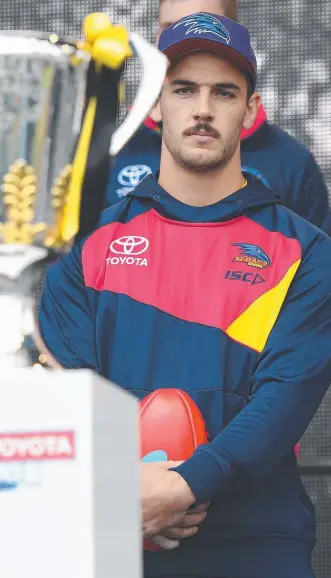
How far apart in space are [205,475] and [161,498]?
0.09m

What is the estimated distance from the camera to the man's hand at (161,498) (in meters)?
1.90

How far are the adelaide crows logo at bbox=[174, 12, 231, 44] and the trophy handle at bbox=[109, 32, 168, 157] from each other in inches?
35.8

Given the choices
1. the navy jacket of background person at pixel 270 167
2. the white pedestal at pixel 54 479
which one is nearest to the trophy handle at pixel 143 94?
the white pedestal at pixel 54 479

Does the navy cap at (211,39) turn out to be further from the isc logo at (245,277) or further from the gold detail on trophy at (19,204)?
the gold detail on trophy at (19,204)

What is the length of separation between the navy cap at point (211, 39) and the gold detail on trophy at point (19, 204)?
1075 mm

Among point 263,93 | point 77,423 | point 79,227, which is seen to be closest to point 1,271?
point 79,227

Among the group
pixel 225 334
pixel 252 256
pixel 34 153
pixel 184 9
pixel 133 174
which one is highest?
pixel 184 9

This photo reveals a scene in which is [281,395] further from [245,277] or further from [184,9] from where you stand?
[184,9]

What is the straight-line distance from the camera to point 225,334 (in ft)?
7.21

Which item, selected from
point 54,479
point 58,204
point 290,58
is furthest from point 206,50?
point 54,479

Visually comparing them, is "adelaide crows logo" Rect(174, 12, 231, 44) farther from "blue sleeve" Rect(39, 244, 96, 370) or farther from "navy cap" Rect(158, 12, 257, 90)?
"blue sleeve" Rect(39, 244, 96, 370)

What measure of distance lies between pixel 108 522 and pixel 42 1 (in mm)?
2303

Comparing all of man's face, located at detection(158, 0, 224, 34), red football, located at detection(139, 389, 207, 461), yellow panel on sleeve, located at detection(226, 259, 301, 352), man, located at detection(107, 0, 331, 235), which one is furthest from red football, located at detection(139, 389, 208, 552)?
man's face, located at detection(158, 0, 224, 34)

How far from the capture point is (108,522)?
3.78ft
